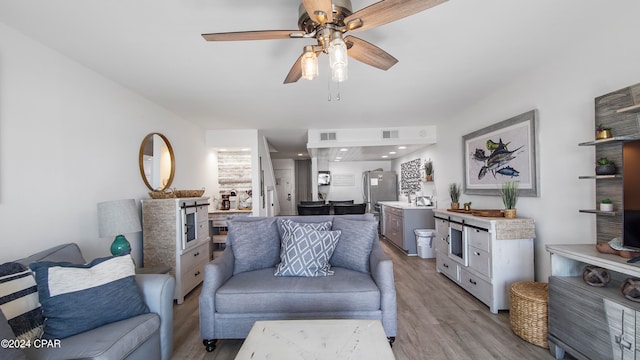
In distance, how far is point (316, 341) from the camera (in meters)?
1.32

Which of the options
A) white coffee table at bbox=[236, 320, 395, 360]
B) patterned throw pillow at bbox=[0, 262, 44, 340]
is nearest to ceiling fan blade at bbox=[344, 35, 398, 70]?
white coffee table at bbox=[236, 320, 395, 360]

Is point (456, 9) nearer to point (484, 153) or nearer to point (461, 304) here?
point (484, 153)

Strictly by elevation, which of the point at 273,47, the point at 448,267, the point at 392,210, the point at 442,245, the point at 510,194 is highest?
the point at 273,47

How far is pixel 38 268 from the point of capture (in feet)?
4.75

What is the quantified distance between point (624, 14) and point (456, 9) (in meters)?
1.23

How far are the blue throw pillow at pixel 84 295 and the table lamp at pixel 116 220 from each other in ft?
2.14

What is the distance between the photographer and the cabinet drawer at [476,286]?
2.67 m

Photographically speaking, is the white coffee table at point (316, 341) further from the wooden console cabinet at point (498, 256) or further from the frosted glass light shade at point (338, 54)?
the wooden console cabinet at point (498, 256)

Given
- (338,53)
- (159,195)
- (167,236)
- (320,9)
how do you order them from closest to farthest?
(320,9) < (338,53) < (167,236) < (159,195)

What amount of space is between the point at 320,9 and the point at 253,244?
6.28 feet

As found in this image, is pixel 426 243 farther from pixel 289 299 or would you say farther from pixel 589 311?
pixel 289 299

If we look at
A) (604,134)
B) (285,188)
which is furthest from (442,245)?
(285,188)

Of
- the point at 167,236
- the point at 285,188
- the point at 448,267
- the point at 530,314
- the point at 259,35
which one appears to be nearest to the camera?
the point at 259,35

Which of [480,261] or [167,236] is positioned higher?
[167,236]
